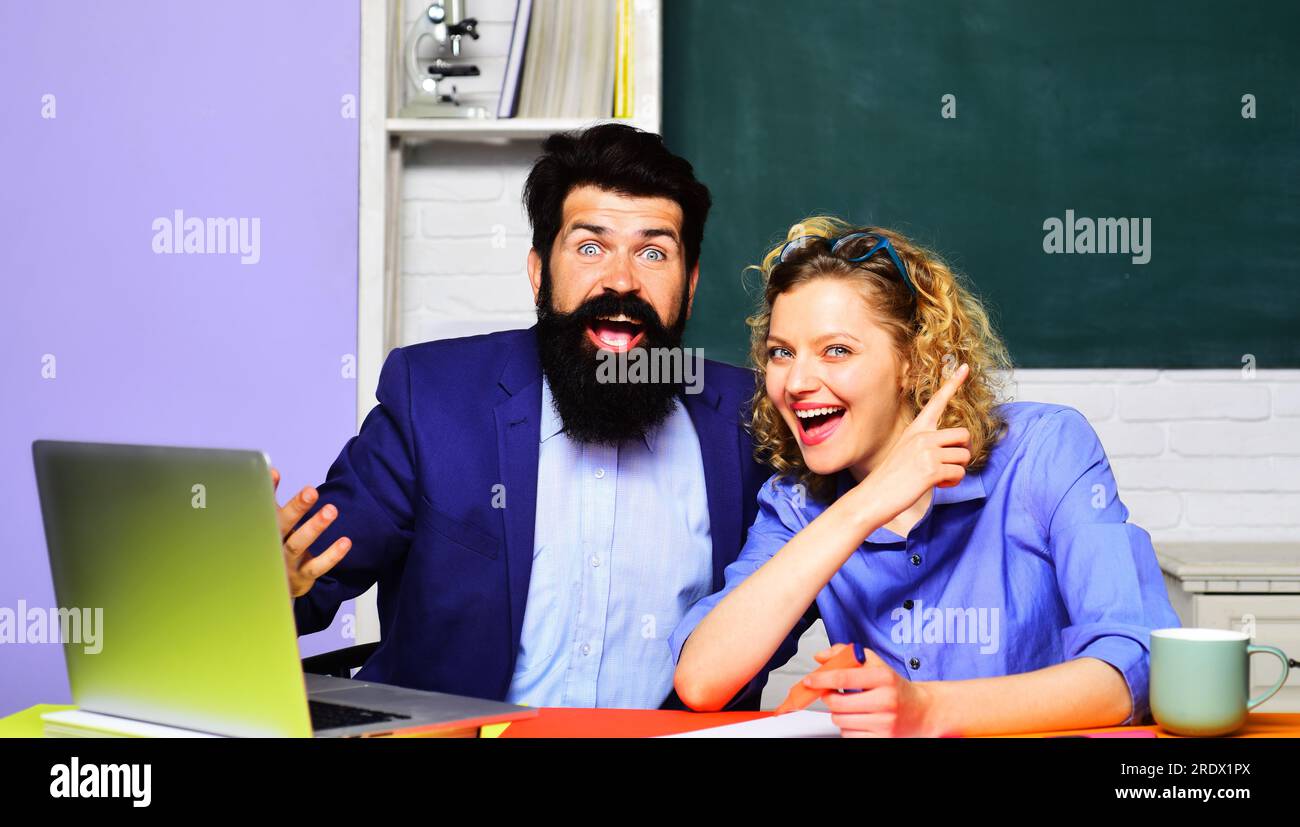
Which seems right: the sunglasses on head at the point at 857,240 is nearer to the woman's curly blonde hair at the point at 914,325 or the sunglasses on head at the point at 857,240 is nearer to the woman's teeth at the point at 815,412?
the woman's curly blonde hair at the point at 914,325

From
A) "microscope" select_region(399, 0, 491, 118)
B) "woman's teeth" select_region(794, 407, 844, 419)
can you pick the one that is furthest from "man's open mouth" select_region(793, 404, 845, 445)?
"microscope" select_region(399, 0, 491, 118)

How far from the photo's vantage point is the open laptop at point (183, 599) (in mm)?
1050

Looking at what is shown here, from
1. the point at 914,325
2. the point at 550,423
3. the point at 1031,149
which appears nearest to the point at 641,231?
the point at 550,423

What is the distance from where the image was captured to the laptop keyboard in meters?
1.16

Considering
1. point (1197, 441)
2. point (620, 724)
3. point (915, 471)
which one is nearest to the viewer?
point (620, 724)

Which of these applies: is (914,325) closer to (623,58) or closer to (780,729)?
(780,729)

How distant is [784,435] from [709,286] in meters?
1.26

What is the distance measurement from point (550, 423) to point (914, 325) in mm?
610

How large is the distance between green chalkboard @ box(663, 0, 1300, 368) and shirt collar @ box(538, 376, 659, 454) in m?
1.06

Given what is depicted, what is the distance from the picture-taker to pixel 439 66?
2.97m

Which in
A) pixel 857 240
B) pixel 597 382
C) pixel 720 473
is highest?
pixel 857 240

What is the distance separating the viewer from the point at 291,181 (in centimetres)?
292

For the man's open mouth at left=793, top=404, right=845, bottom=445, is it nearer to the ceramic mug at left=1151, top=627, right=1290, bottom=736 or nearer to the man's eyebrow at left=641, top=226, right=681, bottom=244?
the man's eyebrow at left=641, top=226, right=681, bottom=244
